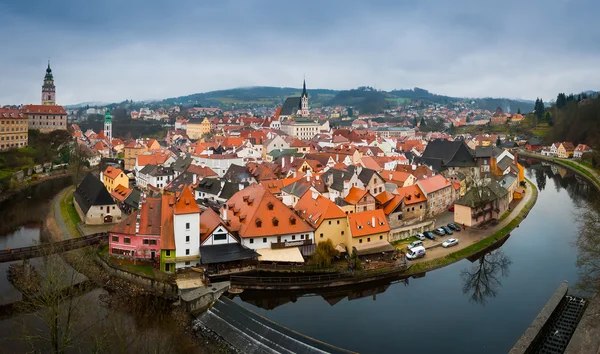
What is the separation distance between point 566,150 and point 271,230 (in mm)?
73489

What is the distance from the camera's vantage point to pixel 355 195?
34.1 metres

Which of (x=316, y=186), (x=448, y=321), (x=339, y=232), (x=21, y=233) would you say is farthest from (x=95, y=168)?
(x=448, y=321)

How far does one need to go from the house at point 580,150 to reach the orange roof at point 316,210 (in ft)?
209

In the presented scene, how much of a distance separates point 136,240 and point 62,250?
433 cm

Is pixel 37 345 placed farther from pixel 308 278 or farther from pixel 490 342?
pixel 490 342

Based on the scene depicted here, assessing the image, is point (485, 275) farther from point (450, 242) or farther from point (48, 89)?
point (48, 89)

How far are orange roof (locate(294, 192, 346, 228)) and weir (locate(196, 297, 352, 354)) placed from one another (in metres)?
8.47

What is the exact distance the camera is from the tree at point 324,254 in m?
26.2

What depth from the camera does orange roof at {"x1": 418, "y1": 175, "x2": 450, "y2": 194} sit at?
123ft

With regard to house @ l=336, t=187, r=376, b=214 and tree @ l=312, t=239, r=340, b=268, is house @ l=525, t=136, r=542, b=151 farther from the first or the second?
tree @ l=312, t=239, r=340, b=268

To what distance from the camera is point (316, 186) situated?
37219 millimetres

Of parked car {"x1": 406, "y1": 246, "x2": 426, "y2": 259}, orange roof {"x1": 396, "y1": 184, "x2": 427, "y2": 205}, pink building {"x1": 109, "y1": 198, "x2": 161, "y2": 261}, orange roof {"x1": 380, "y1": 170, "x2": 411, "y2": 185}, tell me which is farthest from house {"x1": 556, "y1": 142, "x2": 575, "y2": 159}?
pink building {"x1": 109, "y1": 198, "x2": 161, "y2": 261}

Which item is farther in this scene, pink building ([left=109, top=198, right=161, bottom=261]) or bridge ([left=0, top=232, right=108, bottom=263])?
pink building ([left=109, top=198, right=161, bottom=261])

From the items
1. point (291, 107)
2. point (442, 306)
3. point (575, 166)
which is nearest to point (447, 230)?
point (442, 306)
